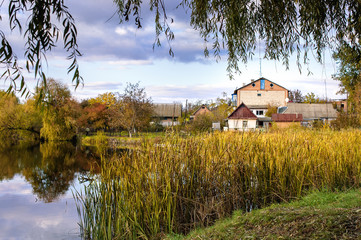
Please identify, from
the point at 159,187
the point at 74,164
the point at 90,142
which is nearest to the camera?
the point at 159,187

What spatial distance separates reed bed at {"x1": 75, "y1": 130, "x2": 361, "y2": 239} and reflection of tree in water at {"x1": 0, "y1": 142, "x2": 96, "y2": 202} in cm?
616

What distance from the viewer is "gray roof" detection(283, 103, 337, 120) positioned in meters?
37.4

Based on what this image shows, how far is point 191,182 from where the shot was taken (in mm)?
5012

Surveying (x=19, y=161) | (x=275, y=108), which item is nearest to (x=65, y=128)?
(x=19, y=161)

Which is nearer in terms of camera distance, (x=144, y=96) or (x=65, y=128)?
(x=144, y=96)

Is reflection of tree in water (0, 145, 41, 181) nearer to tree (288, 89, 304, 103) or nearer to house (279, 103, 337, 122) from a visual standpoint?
house (279, 103, 337, 122)

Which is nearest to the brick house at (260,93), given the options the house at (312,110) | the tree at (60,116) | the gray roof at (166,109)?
the house at (312,110)

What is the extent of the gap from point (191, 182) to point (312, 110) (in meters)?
37.5

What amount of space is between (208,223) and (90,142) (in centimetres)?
2439

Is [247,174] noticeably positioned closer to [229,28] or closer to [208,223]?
[208,223]

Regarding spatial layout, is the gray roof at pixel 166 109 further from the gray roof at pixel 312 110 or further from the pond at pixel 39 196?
the pond at pixel 39 196

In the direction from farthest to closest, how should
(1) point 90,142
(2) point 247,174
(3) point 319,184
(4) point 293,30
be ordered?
(1) point 90,142
(3) point 319,184
(2) point 247,174
(4) point 293,30

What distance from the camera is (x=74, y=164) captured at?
666 inches

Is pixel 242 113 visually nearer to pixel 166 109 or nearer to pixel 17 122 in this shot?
pixel 17 122
